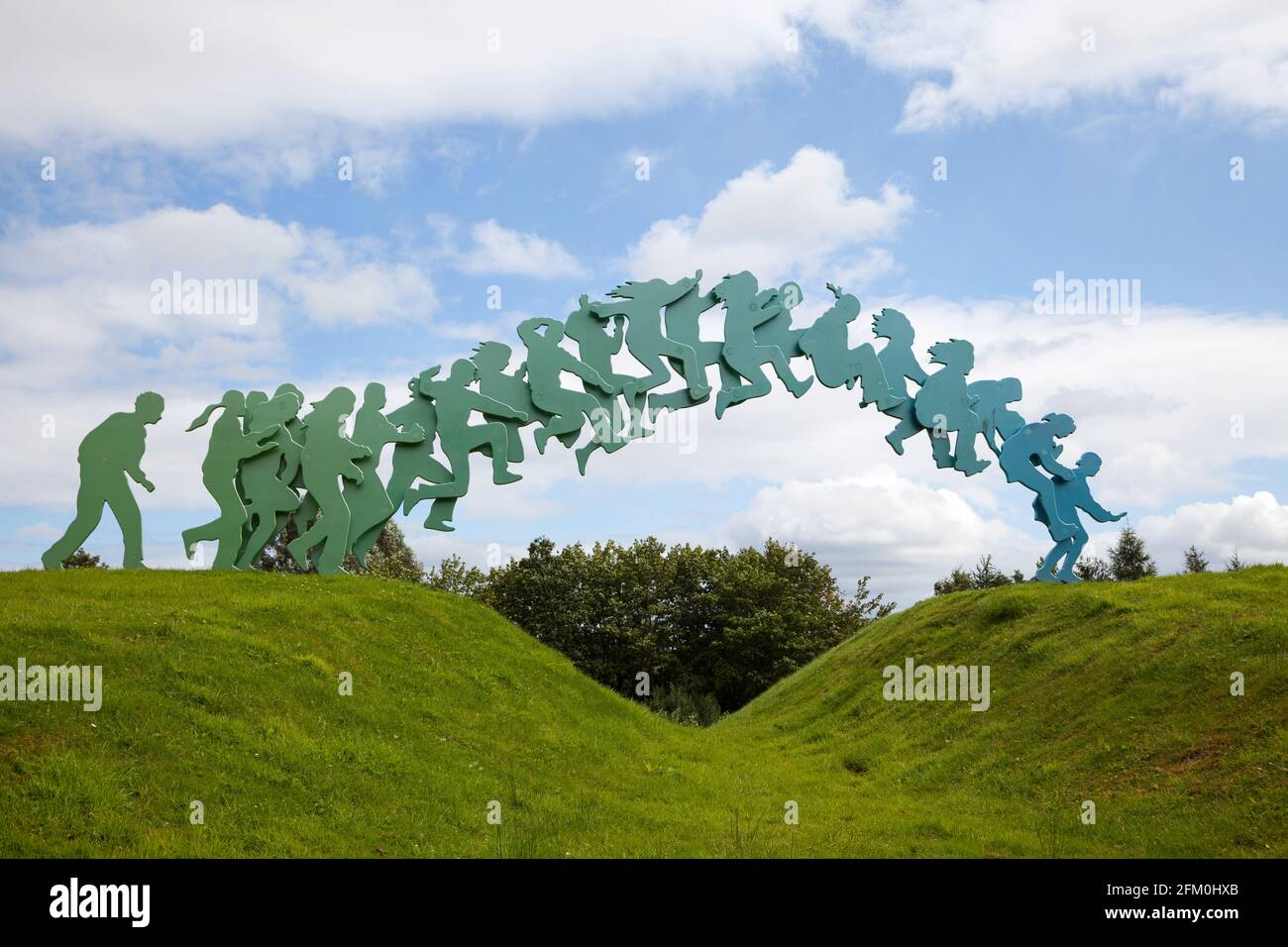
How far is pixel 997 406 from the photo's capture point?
20797 millimetres

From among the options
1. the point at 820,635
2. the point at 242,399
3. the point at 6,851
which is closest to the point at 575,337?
the point at 242,399

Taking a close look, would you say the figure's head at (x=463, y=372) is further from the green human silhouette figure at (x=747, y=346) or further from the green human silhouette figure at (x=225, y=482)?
the green human silhouette figure at (x=747, y=346)

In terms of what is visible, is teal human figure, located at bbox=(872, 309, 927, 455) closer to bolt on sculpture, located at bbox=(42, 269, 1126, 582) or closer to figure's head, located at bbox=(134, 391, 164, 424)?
bolt on sculpture, located at bbox=(42, 269, 1126, 582)

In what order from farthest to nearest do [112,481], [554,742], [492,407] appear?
[492,407], [112,481], [554,742]

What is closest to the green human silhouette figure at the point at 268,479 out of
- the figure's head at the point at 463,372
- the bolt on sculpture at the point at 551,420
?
the bolt on sculpture at the point at 551,420

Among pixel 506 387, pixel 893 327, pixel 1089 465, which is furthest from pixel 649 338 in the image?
pixel 1089 465

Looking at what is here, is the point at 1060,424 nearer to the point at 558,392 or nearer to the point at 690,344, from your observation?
the point at 690,344

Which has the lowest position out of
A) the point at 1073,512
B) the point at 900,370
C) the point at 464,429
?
the point at 1073,512

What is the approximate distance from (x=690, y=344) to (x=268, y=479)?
8917 millimetres

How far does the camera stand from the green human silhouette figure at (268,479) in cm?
1881

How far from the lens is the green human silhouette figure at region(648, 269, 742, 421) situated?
1981 cm

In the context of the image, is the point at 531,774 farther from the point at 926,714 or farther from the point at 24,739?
the point at 926,714

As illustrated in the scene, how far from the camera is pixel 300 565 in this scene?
746 inches

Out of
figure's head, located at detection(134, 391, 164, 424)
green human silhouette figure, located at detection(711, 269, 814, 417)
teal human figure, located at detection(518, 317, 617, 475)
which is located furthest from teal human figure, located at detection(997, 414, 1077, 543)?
figure's head, located at detection(134, 391, 164, 424)
